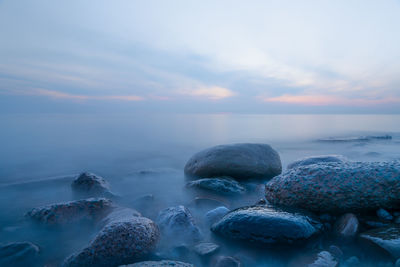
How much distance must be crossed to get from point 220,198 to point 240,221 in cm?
134

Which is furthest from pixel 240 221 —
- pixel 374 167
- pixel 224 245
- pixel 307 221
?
pixel 374 167

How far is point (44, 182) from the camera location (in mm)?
4852

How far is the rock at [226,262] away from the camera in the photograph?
6.48 feet

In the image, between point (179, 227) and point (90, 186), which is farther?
point (90, 186)

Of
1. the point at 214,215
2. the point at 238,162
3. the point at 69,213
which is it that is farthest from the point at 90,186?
the point at 238,162

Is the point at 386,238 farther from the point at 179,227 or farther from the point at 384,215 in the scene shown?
the point at 179,227

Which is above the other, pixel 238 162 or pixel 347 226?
pixel 238 162

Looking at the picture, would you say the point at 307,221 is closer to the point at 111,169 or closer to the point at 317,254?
the point at 317,254

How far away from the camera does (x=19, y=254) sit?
2.21 meters

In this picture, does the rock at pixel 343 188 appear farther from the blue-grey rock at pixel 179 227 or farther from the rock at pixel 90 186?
the rock at pixel 90 186

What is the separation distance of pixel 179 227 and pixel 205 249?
46 centimetres

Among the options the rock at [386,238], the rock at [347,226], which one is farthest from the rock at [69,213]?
the rock at [386,238]

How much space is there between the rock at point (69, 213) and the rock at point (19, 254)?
1.47 feet

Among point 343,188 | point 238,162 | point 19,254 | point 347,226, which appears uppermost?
point 343,188
